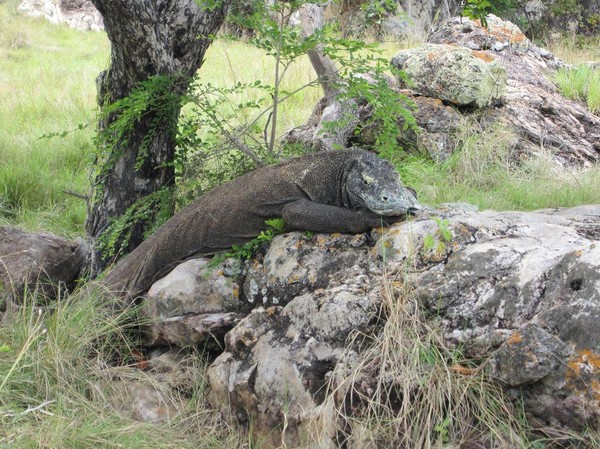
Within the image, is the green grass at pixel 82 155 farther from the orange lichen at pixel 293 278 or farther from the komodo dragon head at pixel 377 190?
the orange lichen at pixel 293 278

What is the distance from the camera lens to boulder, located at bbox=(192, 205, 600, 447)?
10.8 feet

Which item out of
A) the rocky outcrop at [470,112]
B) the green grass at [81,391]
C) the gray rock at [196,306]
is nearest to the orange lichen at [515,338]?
the green grass at [81,391]

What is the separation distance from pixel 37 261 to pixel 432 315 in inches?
140

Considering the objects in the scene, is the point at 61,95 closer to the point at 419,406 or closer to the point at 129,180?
the point at 129,180

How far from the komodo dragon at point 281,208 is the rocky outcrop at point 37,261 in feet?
2.71

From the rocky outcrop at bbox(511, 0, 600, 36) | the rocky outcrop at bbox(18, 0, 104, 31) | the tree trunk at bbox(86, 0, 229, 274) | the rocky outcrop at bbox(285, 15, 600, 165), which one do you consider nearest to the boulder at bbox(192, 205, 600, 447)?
the tree trunk at bbox(86, 0, 229, 274)

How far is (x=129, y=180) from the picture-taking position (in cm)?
633

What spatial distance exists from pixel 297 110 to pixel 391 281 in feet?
21.0

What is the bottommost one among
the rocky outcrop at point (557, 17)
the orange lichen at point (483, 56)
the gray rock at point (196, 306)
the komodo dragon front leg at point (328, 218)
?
the gray rock at point (196, 306)

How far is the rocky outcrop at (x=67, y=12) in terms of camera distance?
70.4ft

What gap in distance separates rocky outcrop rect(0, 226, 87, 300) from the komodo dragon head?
2485 mm

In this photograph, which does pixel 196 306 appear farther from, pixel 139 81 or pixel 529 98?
pixel 529 98

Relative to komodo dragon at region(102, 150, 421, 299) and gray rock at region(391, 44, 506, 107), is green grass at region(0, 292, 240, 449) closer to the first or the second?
komodo dragon at region(102, 150, 421, 299)

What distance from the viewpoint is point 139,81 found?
235 inches
